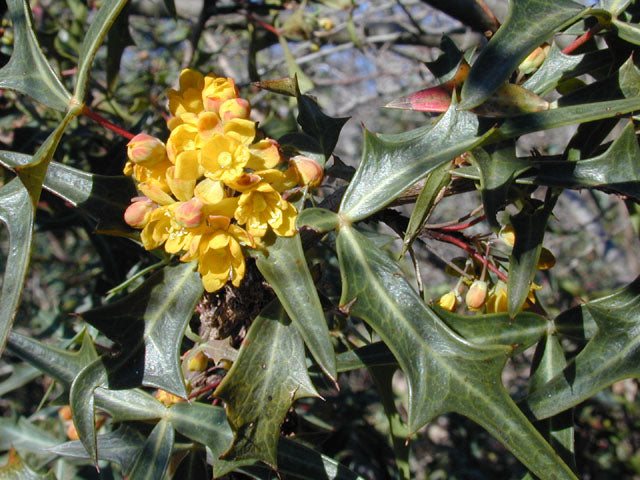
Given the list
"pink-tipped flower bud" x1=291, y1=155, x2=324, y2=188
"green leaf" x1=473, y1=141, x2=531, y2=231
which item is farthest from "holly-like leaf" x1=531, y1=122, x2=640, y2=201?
"pink-tipped flower bud" x1=291, y1=155, x2=324, y2=188

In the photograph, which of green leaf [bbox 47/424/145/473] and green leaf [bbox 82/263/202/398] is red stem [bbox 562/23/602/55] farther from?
green leaf [bbox 47/424/145/473]

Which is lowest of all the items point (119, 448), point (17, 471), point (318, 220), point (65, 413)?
point (65, 413)

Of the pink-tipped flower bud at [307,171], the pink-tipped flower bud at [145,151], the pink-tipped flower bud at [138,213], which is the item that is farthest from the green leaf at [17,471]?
the pink-tipped flower bud at [307,171]

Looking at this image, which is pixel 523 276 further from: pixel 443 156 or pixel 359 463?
pixel 359 463

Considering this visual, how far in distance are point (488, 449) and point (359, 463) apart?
1268 millimetres

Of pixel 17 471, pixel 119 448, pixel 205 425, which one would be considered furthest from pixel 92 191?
pixel 17 471

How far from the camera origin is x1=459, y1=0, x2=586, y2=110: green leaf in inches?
31.0

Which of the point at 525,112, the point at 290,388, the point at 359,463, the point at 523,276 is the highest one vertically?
the point at 525,112

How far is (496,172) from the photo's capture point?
87 centimetres

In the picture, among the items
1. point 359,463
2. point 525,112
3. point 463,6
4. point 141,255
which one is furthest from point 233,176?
point 359,463

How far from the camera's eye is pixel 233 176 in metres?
0.86

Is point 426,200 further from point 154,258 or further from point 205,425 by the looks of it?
point 154,258

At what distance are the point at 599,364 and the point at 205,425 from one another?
78 centimetres

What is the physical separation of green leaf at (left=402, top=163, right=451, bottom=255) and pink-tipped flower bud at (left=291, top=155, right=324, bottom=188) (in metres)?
0.19
